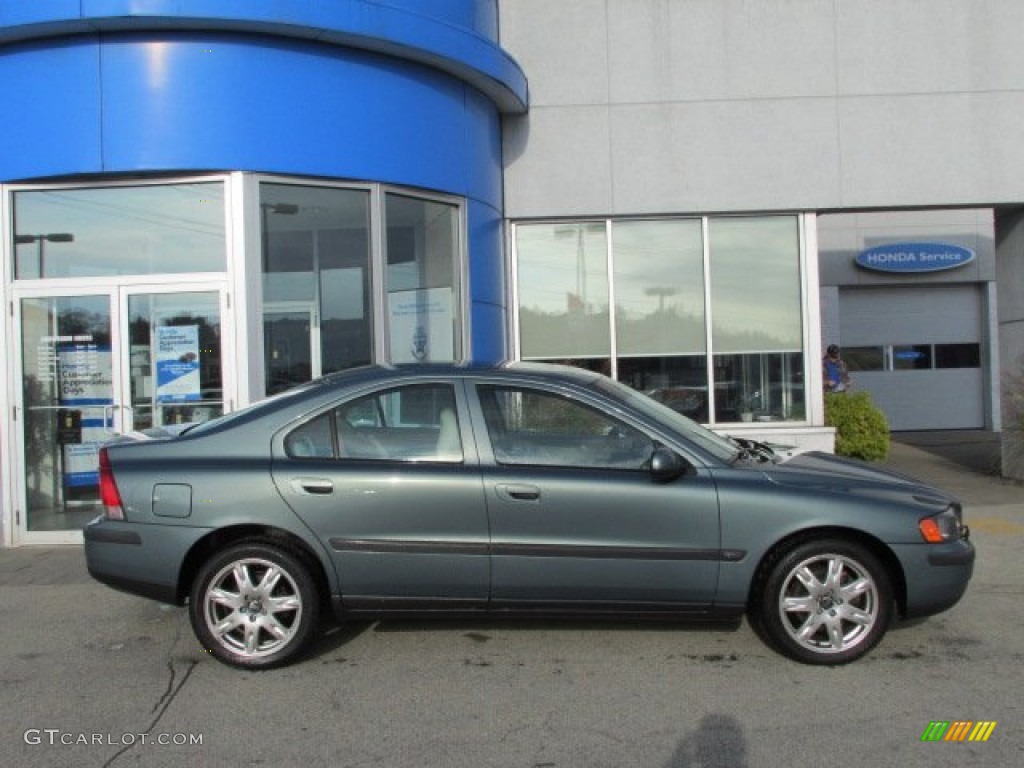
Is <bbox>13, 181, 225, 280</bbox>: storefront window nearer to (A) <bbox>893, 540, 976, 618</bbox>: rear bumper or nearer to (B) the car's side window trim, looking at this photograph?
(B) the car's side window trim

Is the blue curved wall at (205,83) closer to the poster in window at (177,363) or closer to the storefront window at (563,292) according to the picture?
the poster in window at (177,363)

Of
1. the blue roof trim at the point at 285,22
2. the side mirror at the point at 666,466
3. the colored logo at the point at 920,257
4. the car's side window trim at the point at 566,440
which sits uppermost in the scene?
the blue roof trim at the point at 285,22

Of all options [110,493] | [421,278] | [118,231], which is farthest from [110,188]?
[110,493]

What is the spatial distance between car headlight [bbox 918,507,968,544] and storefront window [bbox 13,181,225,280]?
19.8ft

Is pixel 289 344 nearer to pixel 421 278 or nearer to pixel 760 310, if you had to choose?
pixel 421 278

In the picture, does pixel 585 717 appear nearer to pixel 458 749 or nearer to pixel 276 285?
pixel 458 749

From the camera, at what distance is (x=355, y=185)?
827 cm

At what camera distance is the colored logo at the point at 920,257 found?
59.2 ft

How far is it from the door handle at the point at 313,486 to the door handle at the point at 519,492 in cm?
89

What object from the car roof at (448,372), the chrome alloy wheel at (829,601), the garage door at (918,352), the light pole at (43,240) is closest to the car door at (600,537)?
the chrome alloy wheel at (829,601)

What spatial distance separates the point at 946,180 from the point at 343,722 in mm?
9187

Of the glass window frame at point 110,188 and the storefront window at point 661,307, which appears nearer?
the glass window frame at point 110,188

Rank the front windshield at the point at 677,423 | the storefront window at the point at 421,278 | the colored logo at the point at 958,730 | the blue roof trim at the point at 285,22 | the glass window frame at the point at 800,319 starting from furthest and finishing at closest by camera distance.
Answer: the glass window frame at the point at 800,319 < the storefront window at the point at 421,278 < the blue roof trim at the point at 285,22 < the front windshield at the point at 677,423 < the colored logo at the point at 958,730

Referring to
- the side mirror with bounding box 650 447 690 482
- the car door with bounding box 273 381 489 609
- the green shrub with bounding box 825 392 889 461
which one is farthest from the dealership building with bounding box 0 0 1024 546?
the side mirror with bounding box 650 447 690 482
